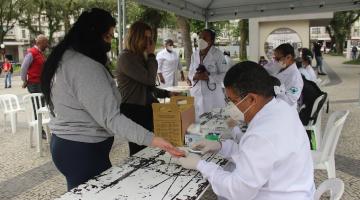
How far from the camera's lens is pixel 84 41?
1898mm

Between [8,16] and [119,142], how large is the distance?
3368 centimetres

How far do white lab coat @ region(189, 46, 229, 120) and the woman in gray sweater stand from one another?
11.2 feet

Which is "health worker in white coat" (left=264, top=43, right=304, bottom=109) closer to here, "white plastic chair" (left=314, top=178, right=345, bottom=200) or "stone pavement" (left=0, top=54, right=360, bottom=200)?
"stone pavement" (left=0, top=54, right=360, bottom=200)

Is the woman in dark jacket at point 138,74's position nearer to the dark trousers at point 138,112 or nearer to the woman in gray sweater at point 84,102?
the dark trousers at point 138,112

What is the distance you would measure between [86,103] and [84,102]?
1 cm

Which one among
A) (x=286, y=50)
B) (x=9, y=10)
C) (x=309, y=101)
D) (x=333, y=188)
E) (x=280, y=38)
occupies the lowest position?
(x=333, y=188)

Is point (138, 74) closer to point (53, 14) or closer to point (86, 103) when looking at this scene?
point (86, 103)

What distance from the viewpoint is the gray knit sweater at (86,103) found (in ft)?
5.95

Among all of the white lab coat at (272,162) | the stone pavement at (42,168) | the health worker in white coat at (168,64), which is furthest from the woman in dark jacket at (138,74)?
the health worker in white coat at (168,64)

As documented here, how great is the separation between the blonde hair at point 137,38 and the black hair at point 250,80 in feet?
4.79

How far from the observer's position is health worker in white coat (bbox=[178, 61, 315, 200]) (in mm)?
1392

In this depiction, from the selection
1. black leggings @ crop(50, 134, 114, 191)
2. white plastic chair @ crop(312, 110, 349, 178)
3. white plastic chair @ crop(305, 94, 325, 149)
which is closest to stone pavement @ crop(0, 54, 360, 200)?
white plastic chair @ crop(305, 94, 325, 149)

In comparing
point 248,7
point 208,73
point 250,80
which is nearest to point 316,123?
point 208,73

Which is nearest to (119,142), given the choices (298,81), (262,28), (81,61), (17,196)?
(17,196)
